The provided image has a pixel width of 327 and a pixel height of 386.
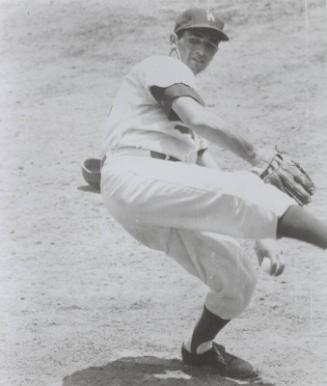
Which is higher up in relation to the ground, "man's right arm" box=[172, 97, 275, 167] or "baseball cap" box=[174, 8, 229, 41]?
"baseball cap" box=[174, 8, 229, 41]

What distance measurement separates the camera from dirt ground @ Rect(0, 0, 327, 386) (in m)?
3.67

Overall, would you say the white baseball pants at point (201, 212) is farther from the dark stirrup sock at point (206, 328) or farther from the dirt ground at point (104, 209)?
the dirt ground at point (104, 209)

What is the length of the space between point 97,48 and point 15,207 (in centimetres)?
370

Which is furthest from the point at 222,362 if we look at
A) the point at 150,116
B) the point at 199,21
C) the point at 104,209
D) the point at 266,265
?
the point at 104,209

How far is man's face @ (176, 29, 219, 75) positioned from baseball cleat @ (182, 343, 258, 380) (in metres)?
1.18

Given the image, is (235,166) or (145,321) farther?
(235,166)

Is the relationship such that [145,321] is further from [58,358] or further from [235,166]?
[235,166]

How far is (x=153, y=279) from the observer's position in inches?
181

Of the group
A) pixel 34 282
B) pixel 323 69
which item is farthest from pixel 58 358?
pixel 323 69

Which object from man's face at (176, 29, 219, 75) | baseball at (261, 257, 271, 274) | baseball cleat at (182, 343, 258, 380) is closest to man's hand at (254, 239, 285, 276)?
baseball at (261, 257, 271, 274)

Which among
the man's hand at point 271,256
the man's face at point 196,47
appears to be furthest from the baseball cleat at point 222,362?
the man's face at point 196,47

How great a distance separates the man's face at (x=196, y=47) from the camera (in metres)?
3.38

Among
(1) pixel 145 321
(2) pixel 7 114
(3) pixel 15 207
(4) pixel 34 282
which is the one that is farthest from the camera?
(2) pixel 7 114

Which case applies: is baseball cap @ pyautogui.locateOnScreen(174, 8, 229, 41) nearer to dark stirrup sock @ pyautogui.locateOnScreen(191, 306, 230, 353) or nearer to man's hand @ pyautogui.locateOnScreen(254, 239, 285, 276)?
man's hand @ pyautogui.locateOnScreen(254, 239, 285, 276)
